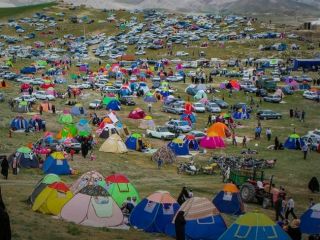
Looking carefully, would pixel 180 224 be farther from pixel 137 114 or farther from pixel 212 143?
pixel 137 114

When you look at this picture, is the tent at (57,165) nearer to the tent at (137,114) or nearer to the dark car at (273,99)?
the tent at (137,114)

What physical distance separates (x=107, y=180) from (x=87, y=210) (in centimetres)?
394

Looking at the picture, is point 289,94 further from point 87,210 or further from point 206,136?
point 87,210

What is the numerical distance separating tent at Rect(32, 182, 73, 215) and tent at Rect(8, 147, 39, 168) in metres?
9.40

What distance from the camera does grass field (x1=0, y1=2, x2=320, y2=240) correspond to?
2138cm

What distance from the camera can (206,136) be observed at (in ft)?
154

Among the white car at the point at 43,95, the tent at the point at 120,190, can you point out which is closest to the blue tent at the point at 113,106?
the white car at the point at 43,95

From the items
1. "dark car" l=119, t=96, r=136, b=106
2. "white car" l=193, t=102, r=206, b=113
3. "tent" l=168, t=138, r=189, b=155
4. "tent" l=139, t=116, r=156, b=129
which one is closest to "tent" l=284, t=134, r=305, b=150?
"tent" l=168, t=138, r=189, b=155

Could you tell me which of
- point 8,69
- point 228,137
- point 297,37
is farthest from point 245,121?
point 297,37

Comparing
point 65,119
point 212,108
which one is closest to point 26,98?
point 65,119

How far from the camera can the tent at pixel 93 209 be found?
22797mm

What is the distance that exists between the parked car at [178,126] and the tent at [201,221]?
29.2m

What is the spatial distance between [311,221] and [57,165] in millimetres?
14838

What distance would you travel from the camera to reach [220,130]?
49.2 metres
